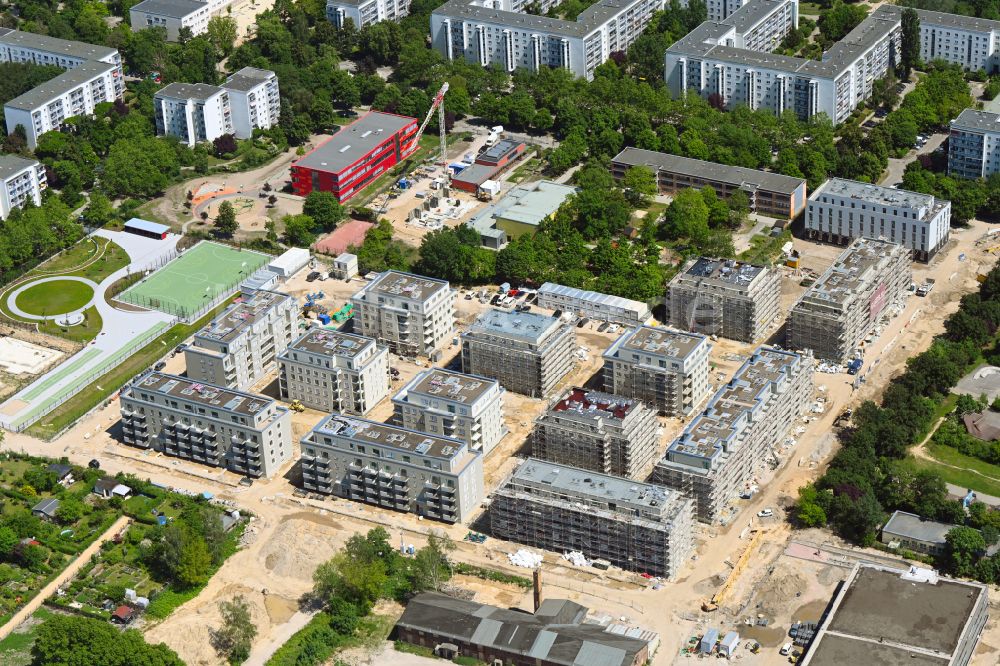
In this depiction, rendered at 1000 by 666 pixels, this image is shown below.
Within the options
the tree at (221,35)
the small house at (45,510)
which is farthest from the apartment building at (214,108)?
the small house at (45,510)

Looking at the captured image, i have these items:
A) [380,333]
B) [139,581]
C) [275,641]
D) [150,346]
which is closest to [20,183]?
[150,346]

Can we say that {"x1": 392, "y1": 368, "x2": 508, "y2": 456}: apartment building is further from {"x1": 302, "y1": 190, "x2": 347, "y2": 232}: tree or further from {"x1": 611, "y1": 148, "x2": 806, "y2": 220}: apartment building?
{"x1": 611, "y1": 148, "x2": 806, "y2": 220}: apartment building

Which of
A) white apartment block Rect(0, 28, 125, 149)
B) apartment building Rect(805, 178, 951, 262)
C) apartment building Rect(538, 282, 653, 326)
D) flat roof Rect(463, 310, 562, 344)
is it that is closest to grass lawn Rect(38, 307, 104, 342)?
flat roof Rect(463, 310, 562, 344)

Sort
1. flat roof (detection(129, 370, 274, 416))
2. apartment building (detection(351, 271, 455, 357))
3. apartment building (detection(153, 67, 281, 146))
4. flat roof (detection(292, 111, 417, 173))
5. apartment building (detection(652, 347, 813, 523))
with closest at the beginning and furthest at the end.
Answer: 1. apartment building (detection(652, 347, 813, 523))
2. flat roof (detection(129, 370, 274, 416))
3. apartment building (detection(351, 271, 455, 357))
4. flat roof (detection(292, 111, 417, 173))
5. apartment building (detection(153, 67, 281, 146))

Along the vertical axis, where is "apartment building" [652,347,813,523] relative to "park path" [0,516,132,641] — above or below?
above

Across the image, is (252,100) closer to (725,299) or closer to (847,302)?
(725,299)

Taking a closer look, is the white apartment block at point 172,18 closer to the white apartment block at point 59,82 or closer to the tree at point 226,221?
the white apartment block at point 59,82

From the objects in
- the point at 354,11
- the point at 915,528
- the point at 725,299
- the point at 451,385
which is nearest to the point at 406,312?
the point at 451,385
